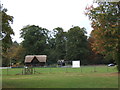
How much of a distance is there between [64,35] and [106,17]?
60.4 metres

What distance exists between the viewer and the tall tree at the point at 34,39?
83006 millimetres

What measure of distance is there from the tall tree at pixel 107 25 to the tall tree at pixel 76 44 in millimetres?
50112


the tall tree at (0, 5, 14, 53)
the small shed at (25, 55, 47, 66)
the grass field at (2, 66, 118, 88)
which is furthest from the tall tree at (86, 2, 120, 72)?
the small shed at (25, 55, 47, 66)

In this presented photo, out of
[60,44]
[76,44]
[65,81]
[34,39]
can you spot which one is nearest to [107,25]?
[65,81]

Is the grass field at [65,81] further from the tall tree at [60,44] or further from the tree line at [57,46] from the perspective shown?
the tall tree at [60,44]

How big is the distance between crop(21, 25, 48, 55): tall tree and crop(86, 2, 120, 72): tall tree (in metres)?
58.6

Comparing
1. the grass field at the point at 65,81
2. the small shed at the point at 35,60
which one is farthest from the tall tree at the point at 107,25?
the small shed at the point at 35,60

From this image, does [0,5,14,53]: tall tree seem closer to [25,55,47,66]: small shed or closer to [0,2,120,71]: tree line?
[0,2,120,71]: tree line

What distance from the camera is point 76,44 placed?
7531cm

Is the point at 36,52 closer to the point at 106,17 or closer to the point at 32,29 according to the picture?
the point at 32,29

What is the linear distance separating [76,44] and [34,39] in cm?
1935

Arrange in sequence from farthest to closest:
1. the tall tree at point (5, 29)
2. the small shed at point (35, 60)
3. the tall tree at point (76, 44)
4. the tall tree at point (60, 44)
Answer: the tall tree at point (60, 44) → the tall tree at point (76, 44) → the small shed at point (35, 60) → the tall tree at point (5, 29)

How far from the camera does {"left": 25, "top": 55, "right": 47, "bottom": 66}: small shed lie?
69819 millimetres

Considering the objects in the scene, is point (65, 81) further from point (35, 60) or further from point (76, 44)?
point (76, 44)
